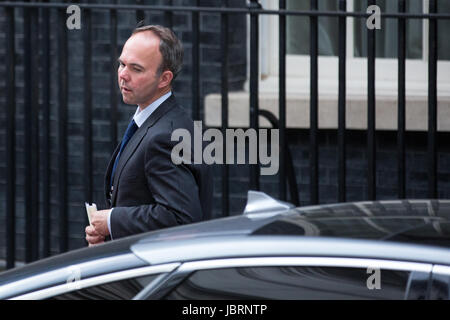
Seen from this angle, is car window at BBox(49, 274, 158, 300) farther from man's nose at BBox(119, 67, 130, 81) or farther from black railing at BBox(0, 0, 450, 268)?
black railing at BBox(0, 0, 450, 268)

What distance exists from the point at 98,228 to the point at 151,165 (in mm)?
323

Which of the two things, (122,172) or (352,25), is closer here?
(122,172)

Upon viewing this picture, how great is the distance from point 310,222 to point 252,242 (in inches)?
12.1

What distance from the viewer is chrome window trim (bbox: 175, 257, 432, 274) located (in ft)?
8.93

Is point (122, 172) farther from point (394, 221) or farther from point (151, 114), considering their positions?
point (394, 221)

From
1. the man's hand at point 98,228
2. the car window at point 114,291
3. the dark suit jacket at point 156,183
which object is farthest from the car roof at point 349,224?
the man's hand at point 98,228

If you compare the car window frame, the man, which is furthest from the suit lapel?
the car window frame

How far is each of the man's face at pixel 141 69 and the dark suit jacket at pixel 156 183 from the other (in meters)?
0.08

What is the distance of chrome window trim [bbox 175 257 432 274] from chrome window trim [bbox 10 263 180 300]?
54mm

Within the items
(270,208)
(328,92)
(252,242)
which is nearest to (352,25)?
(328,92)

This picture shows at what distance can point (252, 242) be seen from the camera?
292 centimetres

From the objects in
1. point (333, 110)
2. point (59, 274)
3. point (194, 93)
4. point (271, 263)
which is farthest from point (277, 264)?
point (333, 110)
